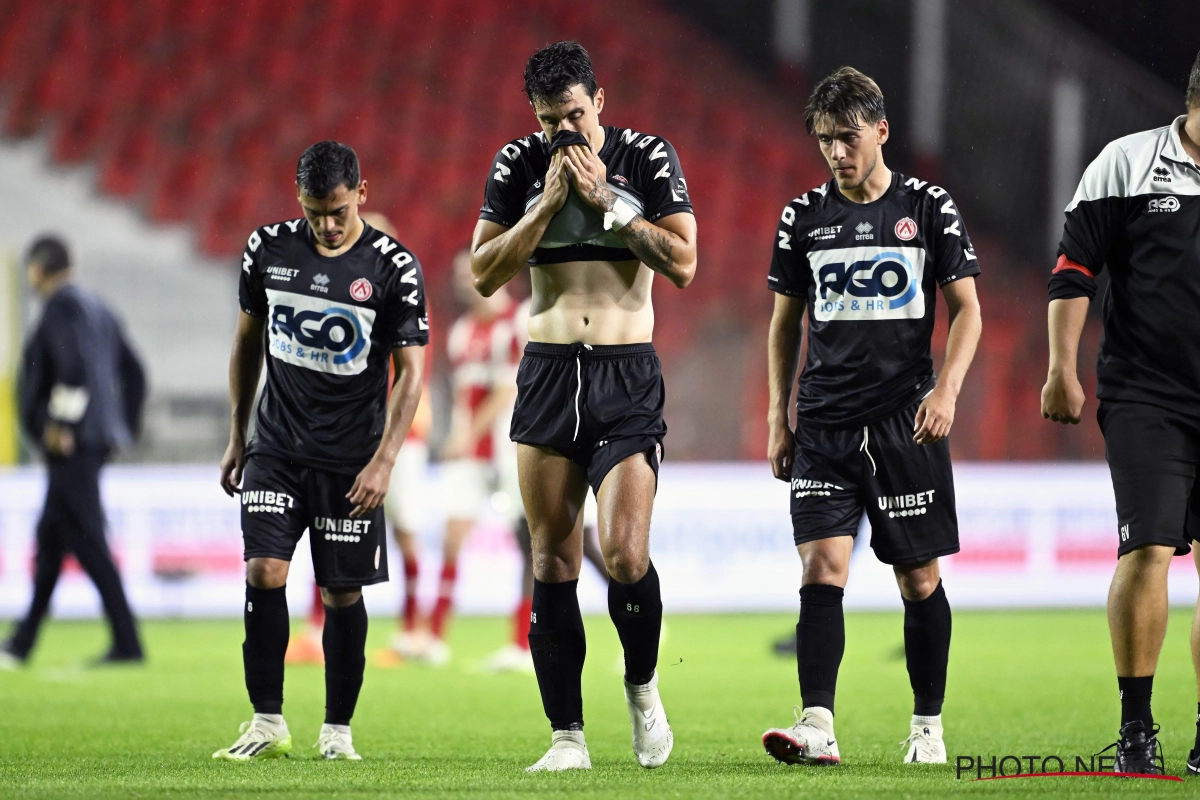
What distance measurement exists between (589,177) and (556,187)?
0.34ft

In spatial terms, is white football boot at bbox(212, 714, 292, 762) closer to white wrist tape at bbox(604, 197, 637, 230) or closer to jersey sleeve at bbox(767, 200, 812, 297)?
white wrist tape at bbox(604, 197, 637, 230)

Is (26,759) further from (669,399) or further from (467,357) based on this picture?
(669,399)

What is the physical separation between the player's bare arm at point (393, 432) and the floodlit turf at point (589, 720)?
88cm

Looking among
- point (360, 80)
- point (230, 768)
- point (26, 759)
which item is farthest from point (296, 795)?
point (360, 80)

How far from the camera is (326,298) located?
5.38 m

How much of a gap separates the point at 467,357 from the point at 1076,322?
545 cm

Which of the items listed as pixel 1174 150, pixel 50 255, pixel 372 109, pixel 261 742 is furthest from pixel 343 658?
pixel 372 109

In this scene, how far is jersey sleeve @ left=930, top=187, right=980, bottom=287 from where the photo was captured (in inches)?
195

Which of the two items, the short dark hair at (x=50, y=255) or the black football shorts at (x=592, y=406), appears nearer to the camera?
the black football shorts at (x=592, y=406)

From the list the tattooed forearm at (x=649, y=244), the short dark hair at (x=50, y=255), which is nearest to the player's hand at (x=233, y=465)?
the tattooed forearm at (x=649, y=244)

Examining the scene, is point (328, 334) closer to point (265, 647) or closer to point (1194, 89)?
point (265, 647)

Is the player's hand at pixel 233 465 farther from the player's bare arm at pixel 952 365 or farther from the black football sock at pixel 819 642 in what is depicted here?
the player's bare arm at pixel 952 365

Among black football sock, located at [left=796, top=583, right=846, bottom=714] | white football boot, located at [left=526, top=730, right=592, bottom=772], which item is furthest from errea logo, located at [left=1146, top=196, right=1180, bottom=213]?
white football boot, located at [left=526, top=730, right=592, bottom=772]

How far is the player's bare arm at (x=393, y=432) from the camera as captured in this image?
5.28m
